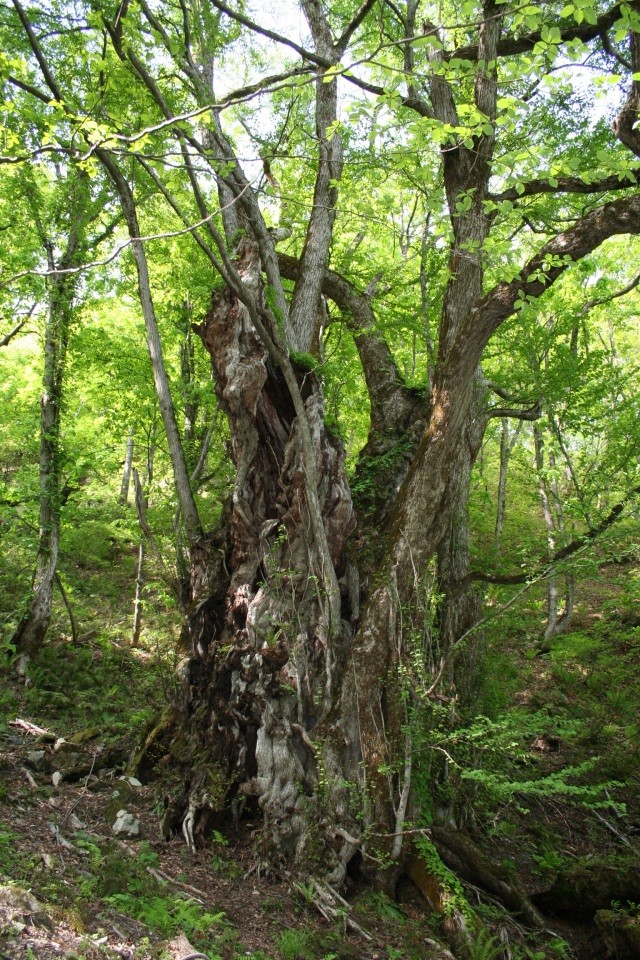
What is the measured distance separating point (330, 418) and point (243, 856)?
4.32 metres

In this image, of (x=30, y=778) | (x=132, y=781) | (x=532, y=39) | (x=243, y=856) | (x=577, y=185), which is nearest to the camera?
(x=577, y=185)

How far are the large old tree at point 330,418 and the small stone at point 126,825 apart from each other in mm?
390

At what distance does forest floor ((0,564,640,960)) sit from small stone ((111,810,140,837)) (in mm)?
96

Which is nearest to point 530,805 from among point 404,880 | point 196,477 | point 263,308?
point 404,880

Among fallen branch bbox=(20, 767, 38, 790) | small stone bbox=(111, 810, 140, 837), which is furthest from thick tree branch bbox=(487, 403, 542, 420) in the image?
fallen branch bbox=(20, 767, 38, 790)

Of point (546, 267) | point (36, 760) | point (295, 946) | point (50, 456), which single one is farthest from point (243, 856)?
point (50, 456)

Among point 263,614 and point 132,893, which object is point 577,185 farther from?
point 132,893

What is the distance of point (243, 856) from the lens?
490cm

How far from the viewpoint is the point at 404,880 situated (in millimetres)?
4781

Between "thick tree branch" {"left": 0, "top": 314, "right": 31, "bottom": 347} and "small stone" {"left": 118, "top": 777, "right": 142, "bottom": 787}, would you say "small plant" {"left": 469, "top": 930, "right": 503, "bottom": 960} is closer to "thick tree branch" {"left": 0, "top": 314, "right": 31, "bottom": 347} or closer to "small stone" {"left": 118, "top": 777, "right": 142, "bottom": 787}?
"small stone" {"left": 118, "top": 777, "right": 142, "bottom": 787}

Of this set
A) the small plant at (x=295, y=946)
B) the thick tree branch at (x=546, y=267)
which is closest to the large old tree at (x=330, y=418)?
the thick tree branch at (x=546, y=267)

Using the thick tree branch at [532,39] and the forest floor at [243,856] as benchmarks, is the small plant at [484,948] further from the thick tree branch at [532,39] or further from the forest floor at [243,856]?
the thick tree branch at [532,39]

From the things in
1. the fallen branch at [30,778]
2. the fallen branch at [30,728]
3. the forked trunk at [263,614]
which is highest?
the forked trunk at [263,614]

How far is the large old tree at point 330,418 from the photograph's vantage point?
4594 millimetres
